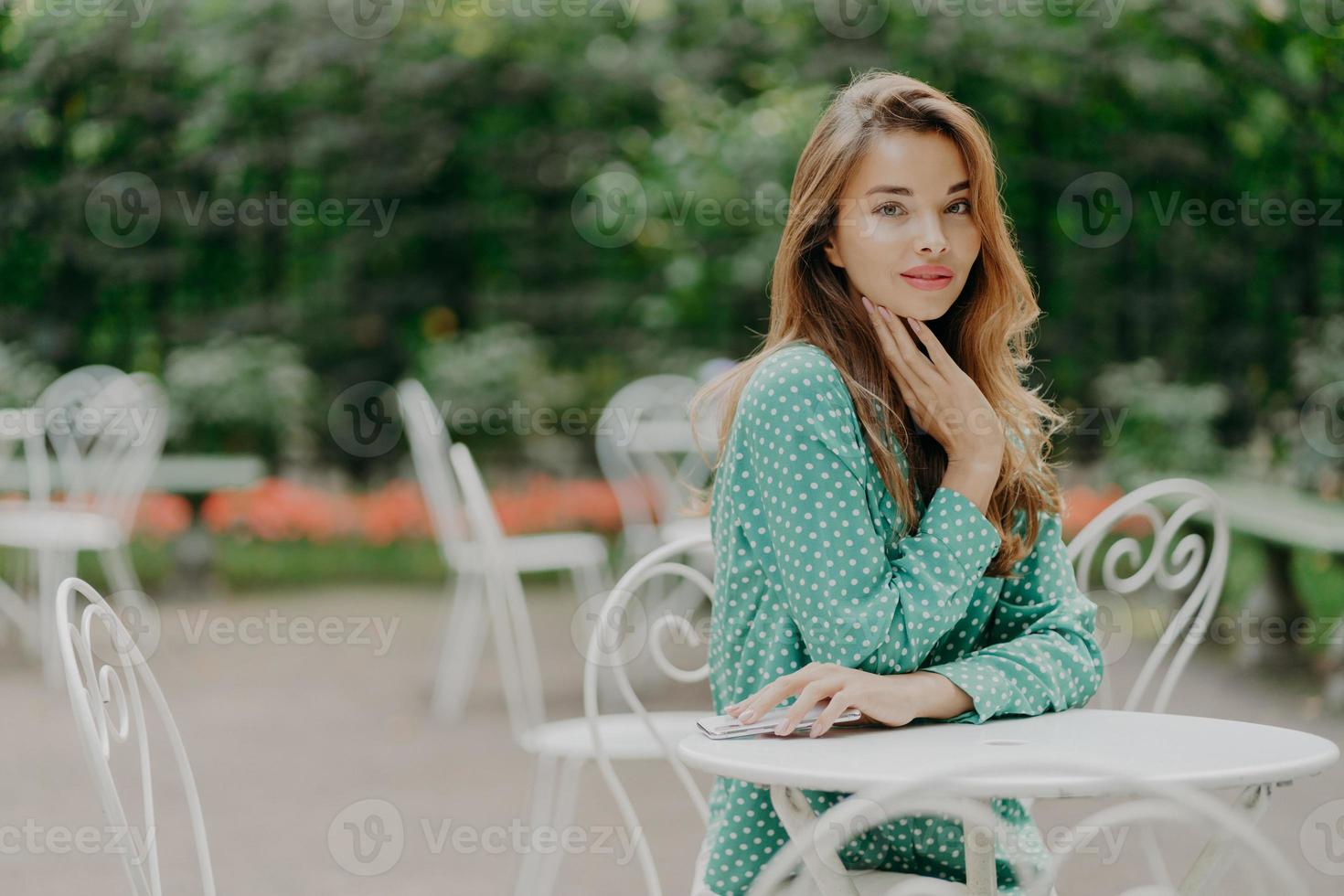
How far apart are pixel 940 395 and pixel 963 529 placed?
166 millimetres

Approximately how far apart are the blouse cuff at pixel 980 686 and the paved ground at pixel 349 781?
1.76 metres

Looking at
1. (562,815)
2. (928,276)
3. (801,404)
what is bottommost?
(562,815)

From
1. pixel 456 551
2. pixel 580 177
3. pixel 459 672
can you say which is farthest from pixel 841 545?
pixel 580 177

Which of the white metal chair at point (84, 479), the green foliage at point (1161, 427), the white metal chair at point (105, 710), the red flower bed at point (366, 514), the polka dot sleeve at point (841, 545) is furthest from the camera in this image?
the red flower bed at point (366, 514)

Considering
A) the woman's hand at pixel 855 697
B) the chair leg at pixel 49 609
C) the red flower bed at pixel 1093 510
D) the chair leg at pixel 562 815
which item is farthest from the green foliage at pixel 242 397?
the woman's hand at pixel 855 697

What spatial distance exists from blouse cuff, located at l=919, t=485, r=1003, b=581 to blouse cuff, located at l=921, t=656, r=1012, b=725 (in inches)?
3.6

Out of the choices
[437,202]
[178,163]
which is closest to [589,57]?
[437,202]

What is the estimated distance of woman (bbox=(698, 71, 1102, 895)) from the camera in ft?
4.73

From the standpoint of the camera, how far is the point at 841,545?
4.70 ft

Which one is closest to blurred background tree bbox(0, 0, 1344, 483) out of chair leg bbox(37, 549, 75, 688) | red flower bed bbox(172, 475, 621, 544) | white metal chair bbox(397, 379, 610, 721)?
red flower bed bbox(172, 475, 621, 544)

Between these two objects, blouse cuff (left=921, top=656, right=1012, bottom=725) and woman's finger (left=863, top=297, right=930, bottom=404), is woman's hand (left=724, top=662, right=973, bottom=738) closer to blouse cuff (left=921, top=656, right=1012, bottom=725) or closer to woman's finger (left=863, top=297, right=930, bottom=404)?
blouse cuff (left=921, top=656, right=1012, bottom=725)

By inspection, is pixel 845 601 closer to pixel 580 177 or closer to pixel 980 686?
pixel 980 686

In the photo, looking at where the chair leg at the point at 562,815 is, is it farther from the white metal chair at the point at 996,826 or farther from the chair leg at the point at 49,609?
the chair leg at the point at 49,609

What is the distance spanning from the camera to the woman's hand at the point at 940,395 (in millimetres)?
1508
